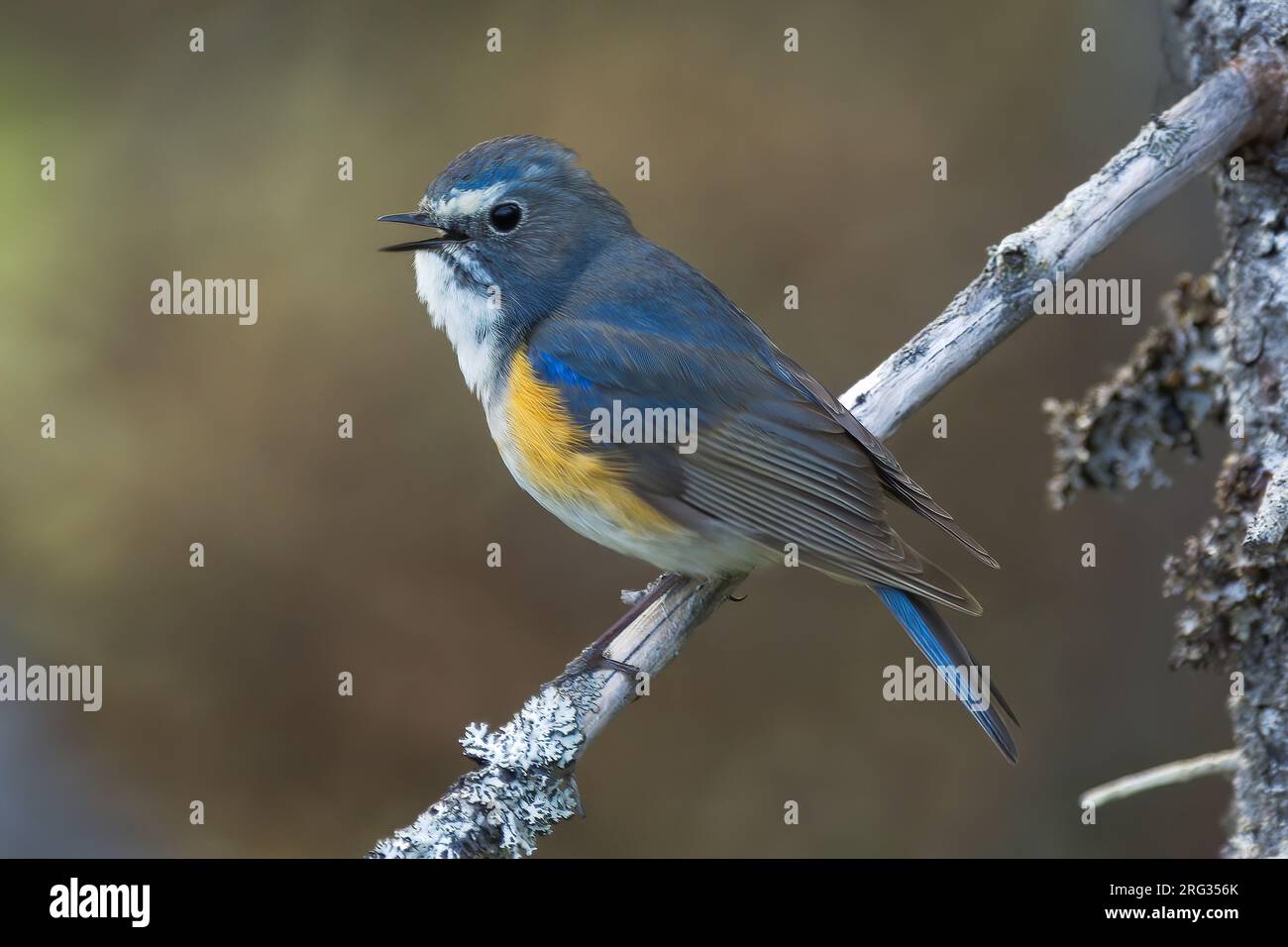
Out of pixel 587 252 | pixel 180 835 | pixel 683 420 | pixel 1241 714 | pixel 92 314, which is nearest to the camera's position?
pixel 1241 714

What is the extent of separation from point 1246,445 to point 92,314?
16.4ft

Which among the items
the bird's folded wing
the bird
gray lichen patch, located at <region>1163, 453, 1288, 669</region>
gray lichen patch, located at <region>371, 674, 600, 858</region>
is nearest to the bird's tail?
the bird

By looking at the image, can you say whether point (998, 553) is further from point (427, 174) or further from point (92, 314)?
point (92, 314)

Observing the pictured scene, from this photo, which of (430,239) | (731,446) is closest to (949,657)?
(731,446)

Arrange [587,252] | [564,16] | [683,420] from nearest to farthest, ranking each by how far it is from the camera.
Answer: [683,420] → [587,252] → [564,16]

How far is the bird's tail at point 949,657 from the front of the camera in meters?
3.38

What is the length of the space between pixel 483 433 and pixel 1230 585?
3.63 m

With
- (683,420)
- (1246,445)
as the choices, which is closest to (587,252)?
(683,420)

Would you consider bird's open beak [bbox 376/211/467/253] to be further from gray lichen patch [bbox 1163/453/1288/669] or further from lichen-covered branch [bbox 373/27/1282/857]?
gray lichen patch [bbox 1163/453/1288/669]

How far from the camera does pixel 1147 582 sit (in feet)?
20.7

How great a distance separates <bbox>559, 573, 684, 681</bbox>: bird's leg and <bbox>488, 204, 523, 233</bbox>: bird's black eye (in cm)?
120

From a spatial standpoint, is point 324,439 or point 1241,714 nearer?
point 1241,714

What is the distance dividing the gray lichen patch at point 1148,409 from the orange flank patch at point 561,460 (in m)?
1.27

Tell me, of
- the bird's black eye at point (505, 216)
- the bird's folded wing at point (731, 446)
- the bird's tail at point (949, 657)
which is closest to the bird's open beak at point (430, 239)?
the bird's black eye at point (505, 216)
